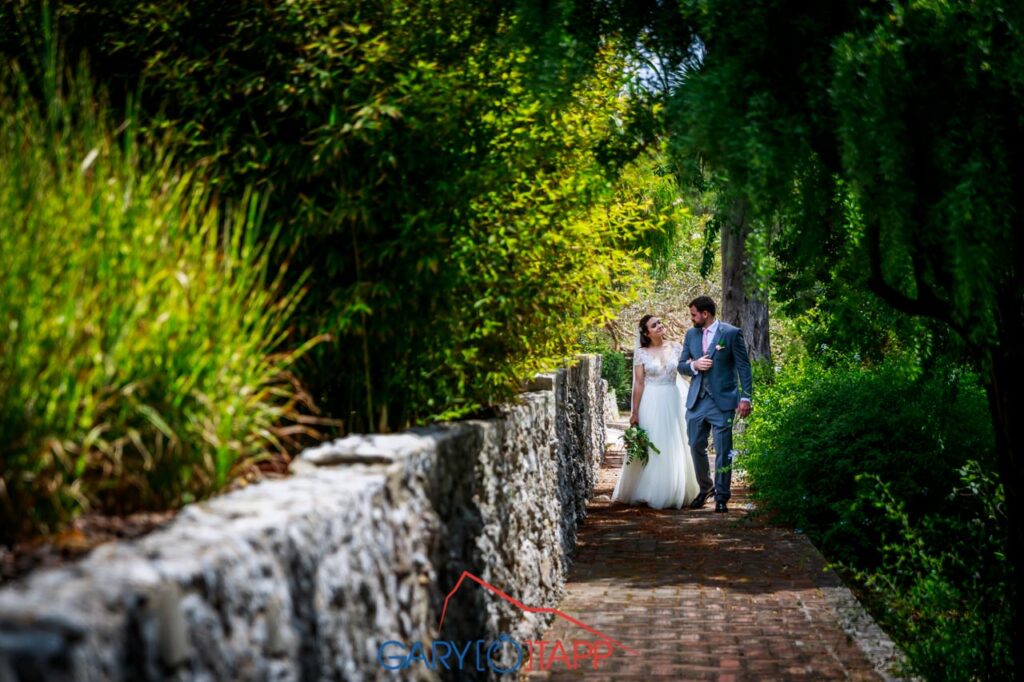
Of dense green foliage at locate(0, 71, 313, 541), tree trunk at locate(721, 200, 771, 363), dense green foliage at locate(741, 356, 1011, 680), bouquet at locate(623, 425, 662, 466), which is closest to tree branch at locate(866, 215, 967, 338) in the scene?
dense green foliage at locate(741, 356, 1011, 680)

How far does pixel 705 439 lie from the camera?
503 inches

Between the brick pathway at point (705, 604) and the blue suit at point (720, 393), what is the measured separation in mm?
750

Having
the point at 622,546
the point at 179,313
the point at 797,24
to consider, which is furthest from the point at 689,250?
the point at 179,313

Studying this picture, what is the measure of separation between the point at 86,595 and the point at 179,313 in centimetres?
156

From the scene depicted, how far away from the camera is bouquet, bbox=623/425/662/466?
12.8 metres

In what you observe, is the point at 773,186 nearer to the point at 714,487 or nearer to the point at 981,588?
the point at 981,588

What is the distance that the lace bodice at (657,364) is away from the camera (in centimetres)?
1362

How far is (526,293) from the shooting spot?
639 centimetres

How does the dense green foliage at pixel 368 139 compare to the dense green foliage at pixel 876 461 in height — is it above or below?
above

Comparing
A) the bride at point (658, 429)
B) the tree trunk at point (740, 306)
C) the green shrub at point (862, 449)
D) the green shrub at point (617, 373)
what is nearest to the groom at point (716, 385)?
the bride at point (658, 429)

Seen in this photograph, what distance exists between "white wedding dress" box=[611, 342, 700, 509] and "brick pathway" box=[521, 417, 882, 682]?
1.01m

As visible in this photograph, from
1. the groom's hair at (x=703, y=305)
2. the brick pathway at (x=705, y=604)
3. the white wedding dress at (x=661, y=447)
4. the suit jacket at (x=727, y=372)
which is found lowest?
the brick pathway at (x=705, y=604)
